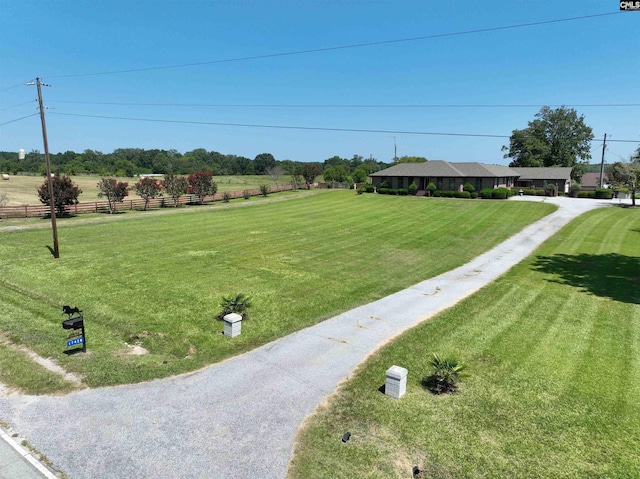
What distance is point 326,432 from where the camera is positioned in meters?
6.68

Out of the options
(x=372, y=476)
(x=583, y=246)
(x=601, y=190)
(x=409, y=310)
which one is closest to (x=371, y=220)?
(x=583, y=246)

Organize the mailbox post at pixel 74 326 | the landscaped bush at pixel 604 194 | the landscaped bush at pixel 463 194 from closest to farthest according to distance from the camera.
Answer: the mailbox post at pixel 74 326 < the landscaped bush at pixel 463 194 < the landscaped bush at pixel 604 194

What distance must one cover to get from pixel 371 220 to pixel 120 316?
24.0 m

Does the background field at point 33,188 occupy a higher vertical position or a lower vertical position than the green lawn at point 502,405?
higher

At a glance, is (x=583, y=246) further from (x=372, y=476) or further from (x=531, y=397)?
(x=372, y=476)

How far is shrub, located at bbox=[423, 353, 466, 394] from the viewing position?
791cm

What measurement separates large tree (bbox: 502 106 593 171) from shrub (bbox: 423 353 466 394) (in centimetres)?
7669

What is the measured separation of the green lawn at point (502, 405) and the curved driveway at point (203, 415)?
0.59 metres

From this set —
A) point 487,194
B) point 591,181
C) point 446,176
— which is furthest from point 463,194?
point 591,181

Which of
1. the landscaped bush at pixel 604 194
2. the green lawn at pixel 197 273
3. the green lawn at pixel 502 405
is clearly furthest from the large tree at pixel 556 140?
the green lawn at pixel 502 405

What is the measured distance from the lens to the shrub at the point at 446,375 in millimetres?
7914

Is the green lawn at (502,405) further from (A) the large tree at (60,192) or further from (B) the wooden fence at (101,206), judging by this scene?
(B) the wooden fence at (101,206)

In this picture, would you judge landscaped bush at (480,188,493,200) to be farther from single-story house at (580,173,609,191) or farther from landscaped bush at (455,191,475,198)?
single-story house at (580,173,609,191)

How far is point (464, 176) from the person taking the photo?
49.1 m
